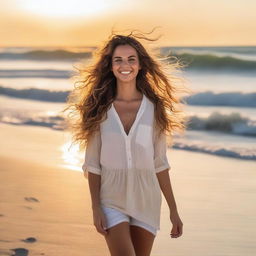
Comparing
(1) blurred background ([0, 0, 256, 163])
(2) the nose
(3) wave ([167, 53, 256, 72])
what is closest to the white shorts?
(2) the nose

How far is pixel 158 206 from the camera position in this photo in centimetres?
471

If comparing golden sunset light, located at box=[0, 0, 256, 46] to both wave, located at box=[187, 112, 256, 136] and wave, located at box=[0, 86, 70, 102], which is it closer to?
wave, located at box=[0, 86, 70, 102]

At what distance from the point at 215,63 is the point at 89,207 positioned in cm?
1346

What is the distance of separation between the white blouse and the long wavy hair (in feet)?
0.21

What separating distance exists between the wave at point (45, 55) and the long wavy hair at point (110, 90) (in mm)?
17917

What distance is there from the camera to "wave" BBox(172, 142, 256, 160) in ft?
32.6

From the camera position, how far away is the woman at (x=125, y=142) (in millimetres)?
4586

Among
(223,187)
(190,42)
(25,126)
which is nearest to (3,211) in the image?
(223,187)

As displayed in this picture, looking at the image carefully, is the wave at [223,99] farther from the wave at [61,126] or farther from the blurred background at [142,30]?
the wave at [61,126]

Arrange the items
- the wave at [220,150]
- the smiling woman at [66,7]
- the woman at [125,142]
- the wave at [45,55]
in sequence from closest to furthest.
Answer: the woman at [125,142] < the wave at [220,150] < the smiling woman at [66,7] < the wave at [45,55]

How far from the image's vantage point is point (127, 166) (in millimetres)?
4613

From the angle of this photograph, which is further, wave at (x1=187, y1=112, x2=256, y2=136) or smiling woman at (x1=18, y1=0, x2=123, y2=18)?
smiling woman at (x1=18, y1=0, x2=123, y2=18)

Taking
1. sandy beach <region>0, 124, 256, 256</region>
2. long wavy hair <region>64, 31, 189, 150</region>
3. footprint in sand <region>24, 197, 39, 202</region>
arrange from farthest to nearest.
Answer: footprint in sand <region>24, 197, 39, 202</region>, sandy beach <region>0, 124, 256, 256</region>, long wavy hair <region>64, 31, 189, 150</region>

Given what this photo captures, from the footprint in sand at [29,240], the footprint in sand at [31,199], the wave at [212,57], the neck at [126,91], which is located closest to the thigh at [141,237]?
the neck at [126,91]
